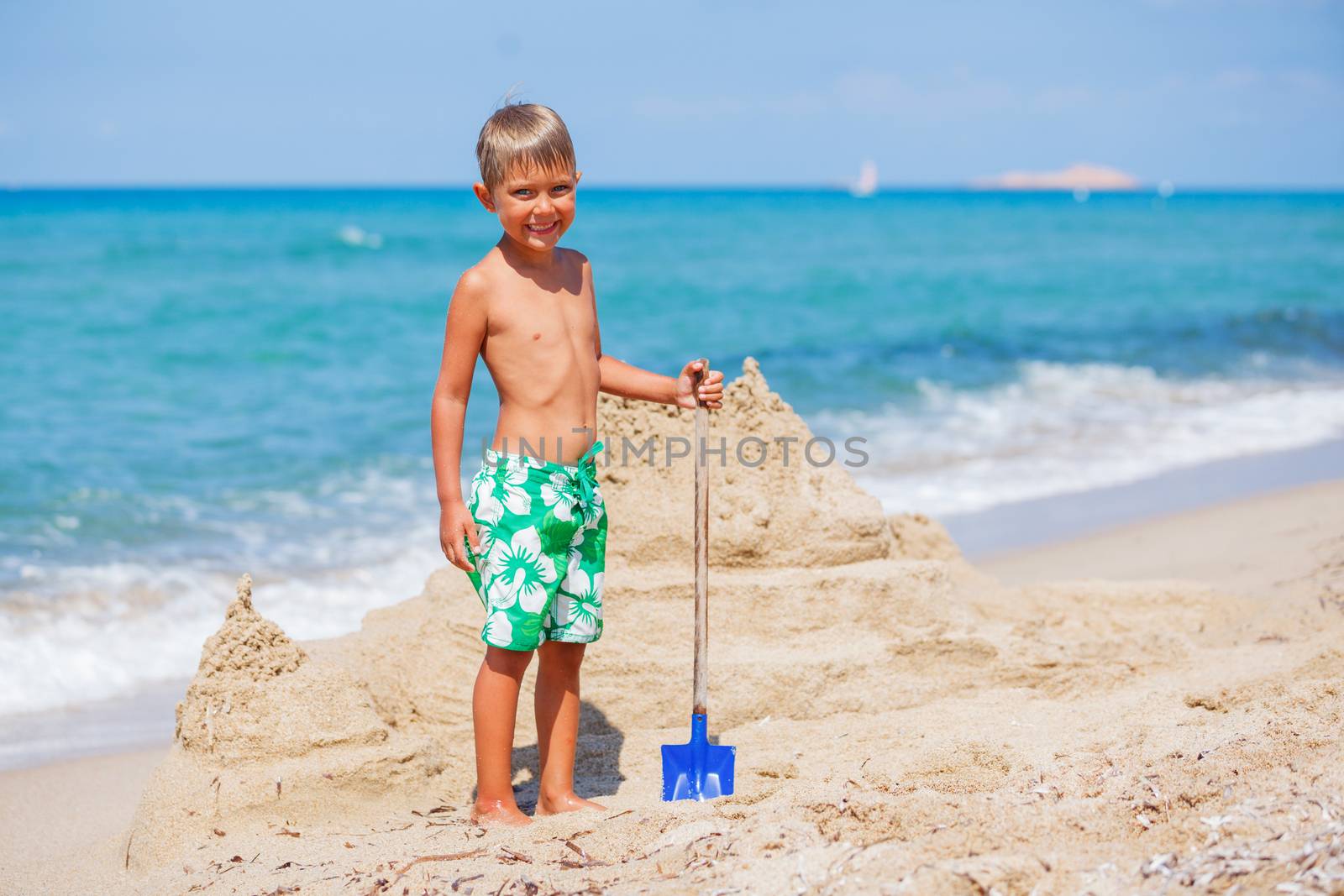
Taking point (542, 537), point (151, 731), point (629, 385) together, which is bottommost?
point (151, 731)

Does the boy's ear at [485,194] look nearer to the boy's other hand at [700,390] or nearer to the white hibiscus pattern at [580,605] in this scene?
the boy's other hand at [700,390]

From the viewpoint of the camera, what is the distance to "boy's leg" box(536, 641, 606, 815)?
2.84 metres

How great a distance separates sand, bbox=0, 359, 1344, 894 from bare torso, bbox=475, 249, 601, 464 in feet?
2.82

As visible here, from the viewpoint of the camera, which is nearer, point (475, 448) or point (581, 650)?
point (581, 650)

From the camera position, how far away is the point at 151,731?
4.07 m

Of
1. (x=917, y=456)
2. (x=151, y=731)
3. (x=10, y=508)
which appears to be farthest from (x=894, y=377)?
(x=151, y=731)

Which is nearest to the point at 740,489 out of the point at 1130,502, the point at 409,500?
the point at 409,500

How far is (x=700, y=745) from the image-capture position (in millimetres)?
2895

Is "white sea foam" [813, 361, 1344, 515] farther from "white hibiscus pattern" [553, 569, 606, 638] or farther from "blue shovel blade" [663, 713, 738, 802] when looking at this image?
"white hibiscus pattern" [553, 569, 606, 638]

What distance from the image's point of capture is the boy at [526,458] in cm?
269

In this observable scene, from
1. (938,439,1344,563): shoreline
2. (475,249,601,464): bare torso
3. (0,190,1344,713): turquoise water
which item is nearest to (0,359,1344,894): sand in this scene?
(475,249,601,464): bare torso

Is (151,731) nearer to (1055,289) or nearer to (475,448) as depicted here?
(475,448)

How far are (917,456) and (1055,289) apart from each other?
14.8m

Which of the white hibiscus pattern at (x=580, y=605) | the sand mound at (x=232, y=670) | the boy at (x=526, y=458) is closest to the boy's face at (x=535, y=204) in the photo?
the boy at (x=526, y=458)
